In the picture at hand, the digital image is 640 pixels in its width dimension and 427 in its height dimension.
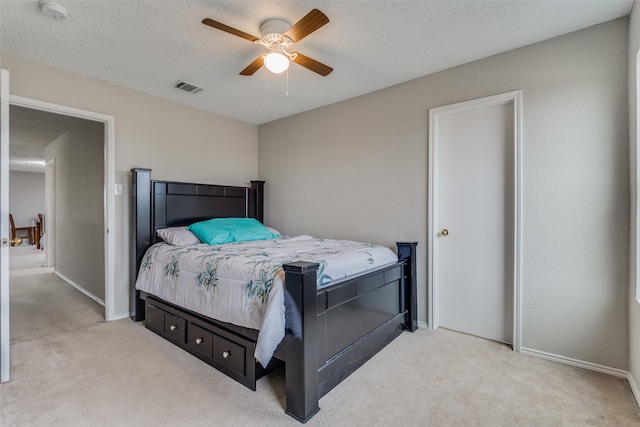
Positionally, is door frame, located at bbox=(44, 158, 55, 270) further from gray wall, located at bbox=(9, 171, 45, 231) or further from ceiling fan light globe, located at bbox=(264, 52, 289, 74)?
ceiling fan light globe, located at bbox=(264, 52, 289, 74)

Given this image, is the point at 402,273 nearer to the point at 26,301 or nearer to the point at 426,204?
the point at 426,204

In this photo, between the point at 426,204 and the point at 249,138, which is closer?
the point at 426,204

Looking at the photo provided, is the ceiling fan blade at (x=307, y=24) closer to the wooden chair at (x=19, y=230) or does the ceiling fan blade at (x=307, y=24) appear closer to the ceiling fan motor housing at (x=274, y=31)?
the ceiling fan motor housing at (x=274, y=31)

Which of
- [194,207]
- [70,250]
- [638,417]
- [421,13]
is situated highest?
[421,13]

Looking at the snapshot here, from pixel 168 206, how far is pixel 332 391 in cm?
265

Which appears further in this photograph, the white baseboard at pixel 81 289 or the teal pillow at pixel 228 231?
the white baseboard at pixel 81 289

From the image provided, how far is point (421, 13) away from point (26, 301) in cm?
523

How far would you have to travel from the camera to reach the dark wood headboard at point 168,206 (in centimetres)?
321

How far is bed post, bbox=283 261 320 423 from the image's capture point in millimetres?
1688

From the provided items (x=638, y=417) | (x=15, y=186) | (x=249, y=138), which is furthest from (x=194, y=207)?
(x=15, y=186)

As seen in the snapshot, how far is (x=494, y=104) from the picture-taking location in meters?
2.65

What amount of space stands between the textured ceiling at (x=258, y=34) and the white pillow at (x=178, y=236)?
60.2 inches

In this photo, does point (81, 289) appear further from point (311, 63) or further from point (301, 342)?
point (311, 63)

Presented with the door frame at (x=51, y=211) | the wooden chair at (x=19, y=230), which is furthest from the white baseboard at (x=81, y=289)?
the wooden chair at (x=19, y=230)
